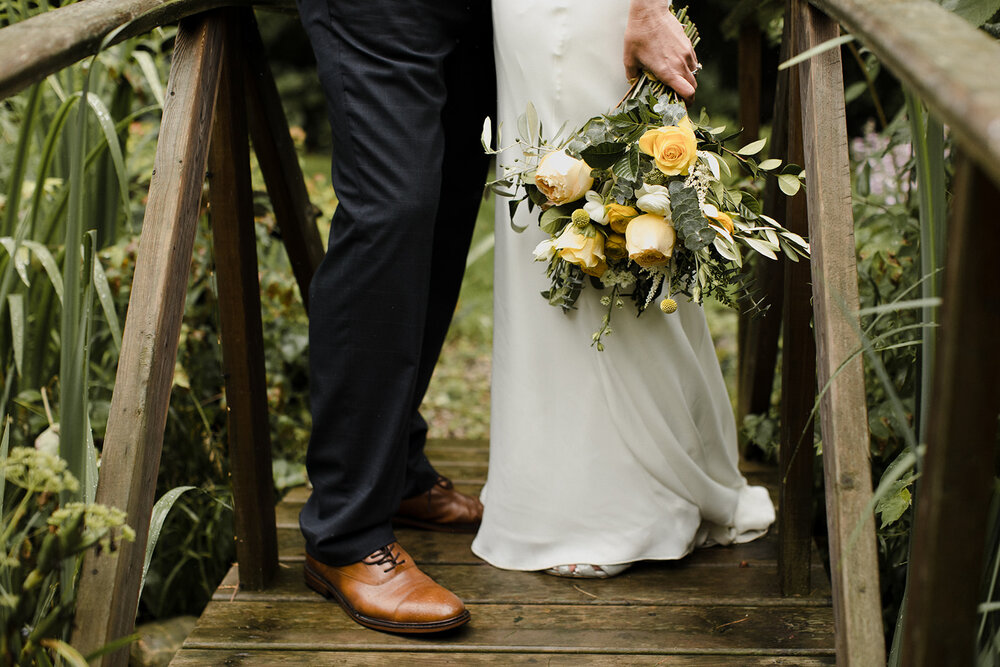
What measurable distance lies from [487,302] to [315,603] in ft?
10.4

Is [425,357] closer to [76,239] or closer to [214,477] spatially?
[214,477]

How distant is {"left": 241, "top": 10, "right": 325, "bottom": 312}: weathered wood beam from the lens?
1.70m

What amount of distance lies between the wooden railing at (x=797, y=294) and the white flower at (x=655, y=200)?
22 cm

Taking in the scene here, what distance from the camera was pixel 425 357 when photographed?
1.85 metres

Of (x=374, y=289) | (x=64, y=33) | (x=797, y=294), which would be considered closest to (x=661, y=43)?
(x=797, y=294)

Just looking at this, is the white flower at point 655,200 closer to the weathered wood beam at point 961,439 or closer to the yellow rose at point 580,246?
the yellow rose at point 580,246

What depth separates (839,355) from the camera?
114 centimetres

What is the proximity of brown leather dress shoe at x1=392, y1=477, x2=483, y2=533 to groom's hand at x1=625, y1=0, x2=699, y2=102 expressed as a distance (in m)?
0.92

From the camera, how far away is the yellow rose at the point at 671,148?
4.52ft

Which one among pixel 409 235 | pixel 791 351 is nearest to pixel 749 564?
pixel 791 351

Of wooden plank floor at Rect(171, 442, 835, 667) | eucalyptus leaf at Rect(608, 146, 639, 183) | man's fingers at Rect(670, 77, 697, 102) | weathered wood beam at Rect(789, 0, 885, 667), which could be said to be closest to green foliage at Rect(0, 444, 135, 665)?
wooden plank floor at Rect(171, 442, 835, 667)

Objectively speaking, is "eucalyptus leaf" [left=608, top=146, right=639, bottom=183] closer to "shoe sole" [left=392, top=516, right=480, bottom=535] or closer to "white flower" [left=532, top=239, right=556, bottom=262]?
"white flower" [left=532, top=239, right=556, bottom=262]

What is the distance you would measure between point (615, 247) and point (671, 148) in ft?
0.64

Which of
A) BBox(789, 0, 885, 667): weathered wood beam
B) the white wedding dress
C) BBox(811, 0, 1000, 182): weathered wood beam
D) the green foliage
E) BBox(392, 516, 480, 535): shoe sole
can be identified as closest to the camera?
BBox(811, 0, 1000, 182): weathered wood beam
